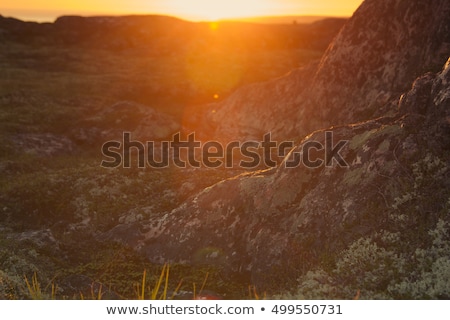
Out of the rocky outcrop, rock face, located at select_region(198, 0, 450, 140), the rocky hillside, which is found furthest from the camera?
rock face, located at select_region(198, 0, 450, 140)

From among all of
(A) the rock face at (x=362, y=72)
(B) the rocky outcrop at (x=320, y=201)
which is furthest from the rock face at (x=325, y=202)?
(A) the rock face at (x=362, y=72)

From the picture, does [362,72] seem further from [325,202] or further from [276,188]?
[325,202]

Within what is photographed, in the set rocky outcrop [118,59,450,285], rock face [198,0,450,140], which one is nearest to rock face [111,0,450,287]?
rocky outcrop [118,59,450,285]

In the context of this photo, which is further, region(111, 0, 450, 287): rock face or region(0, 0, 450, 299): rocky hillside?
region(111, 0, 450, 287): rock face

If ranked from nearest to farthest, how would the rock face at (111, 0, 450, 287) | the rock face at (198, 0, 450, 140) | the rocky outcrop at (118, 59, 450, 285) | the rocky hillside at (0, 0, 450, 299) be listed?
1. the rocky hillside at (0, 0, 450, 299)
2. the rock face at (111, 0, 450, 287)
3. the rocky outcrop at (118, 59, 450, 285)
4. the rock face at (198, 0, 450, 140)

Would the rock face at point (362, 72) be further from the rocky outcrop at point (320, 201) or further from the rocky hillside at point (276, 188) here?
the rocky outcrop at point (320, 201)

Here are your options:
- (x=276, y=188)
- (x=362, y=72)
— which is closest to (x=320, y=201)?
(x=276, y=188)

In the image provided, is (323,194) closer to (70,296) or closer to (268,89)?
(70,296)

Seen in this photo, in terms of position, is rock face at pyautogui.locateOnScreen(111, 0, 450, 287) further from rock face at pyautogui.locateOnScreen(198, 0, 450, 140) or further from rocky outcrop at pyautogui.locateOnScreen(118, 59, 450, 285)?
rock face at pyautogui.locateOnScreen(198, 0, 450, 140)
